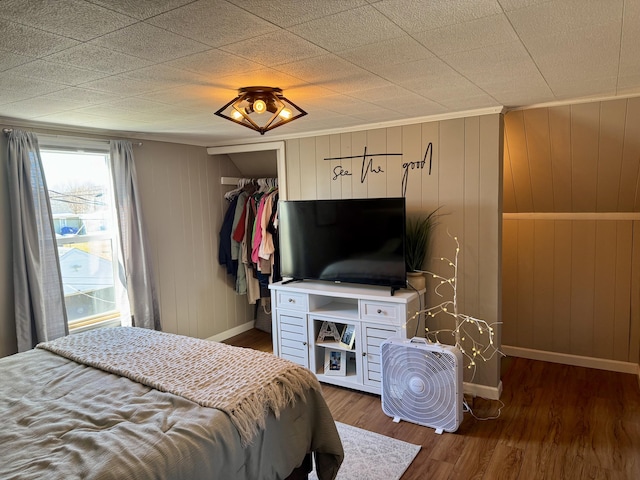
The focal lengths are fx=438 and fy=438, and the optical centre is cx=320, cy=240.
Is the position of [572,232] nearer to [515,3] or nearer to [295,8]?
[515,3]

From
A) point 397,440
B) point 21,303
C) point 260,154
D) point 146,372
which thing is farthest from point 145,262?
point 397,440

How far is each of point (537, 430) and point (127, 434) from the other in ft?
8.14

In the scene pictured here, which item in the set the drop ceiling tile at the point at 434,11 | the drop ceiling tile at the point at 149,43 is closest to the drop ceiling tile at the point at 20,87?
the drop ceiling tile at the point at 149,43

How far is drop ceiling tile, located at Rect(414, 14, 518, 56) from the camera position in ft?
4.81

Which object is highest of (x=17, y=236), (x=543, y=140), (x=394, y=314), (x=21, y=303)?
(x=543, y=140)

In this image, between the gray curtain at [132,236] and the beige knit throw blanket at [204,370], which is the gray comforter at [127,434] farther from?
the gray curtain at [132,236]

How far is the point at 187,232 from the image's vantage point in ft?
14.3

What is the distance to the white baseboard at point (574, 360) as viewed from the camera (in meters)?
3.64

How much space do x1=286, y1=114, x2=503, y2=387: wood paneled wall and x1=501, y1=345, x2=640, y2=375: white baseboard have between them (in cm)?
98

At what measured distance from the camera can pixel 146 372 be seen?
2.03 metres

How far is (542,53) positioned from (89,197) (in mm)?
3375

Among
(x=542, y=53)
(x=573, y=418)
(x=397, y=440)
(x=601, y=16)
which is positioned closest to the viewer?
(x=601, y=16)

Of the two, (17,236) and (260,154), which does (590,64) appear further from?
(17,236)

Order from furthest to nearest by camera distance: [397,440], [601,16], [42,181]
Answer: [42,181] < [397,440] < [601,16]
